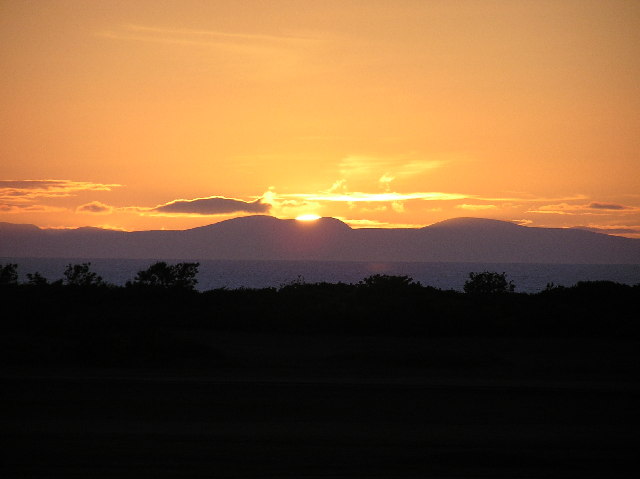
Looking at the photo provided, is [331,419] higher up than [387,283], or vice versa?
[387,283]

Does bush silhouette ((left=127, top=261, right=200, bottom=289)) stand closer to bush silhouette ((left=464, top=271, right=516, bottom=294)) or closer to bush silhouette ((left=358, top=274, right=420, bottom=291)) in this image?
bush silhouette ((left=358, top=274, right=420, bottom=291))

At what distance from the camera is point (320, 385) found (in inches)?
456

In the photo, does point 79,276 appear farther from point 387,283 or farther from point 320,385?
point 320,385

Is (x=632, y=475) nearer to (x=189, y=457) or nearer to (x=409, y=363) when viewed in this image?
(x=189, y=457)

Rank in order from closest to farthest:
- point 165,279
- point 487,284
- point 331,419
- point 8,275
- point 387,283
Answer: point 331,419
point 387,283
point 165,279
point 487,284
point 8,275

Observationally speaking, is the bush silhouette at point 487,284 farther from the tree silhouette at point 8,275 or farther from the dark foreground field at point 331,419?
the tree silhouette at point 8,275

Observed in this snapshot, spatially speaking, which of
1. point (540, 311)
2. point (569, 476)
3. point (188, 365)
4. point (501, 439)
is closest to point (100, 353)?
point (188, 365)

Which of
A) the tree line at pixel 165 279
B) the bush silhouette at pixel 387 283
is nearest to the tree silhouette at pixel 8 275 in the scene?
the tree line at pixel 165 279

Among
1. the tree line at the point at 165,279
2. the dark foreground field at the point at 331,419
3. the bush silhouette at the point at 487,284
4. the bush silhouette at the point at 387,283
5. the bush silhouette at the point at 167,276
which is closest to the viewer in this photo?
the dark foreground field at the point at 331,419

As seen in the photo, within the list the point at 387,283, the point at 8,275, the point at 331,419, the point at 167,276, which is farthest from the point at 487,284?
the point at 331,419

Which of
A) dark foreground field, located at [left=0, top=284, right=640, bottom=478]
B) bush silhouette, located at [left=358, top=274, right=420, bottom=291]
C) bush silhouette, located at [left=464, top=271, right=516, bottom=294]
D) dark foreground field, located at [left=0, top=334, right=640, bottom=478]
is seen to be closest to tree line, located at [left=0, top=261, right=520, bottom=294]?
bush silhouette, located at [left=464, top=271, right=516, bottom=294]

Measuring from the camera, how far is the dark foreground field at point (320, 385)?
7.67 m

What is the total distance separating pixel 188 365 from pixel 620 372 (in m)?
7.96

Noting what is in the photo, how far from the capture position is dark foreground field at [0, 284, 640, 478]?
7672mm
